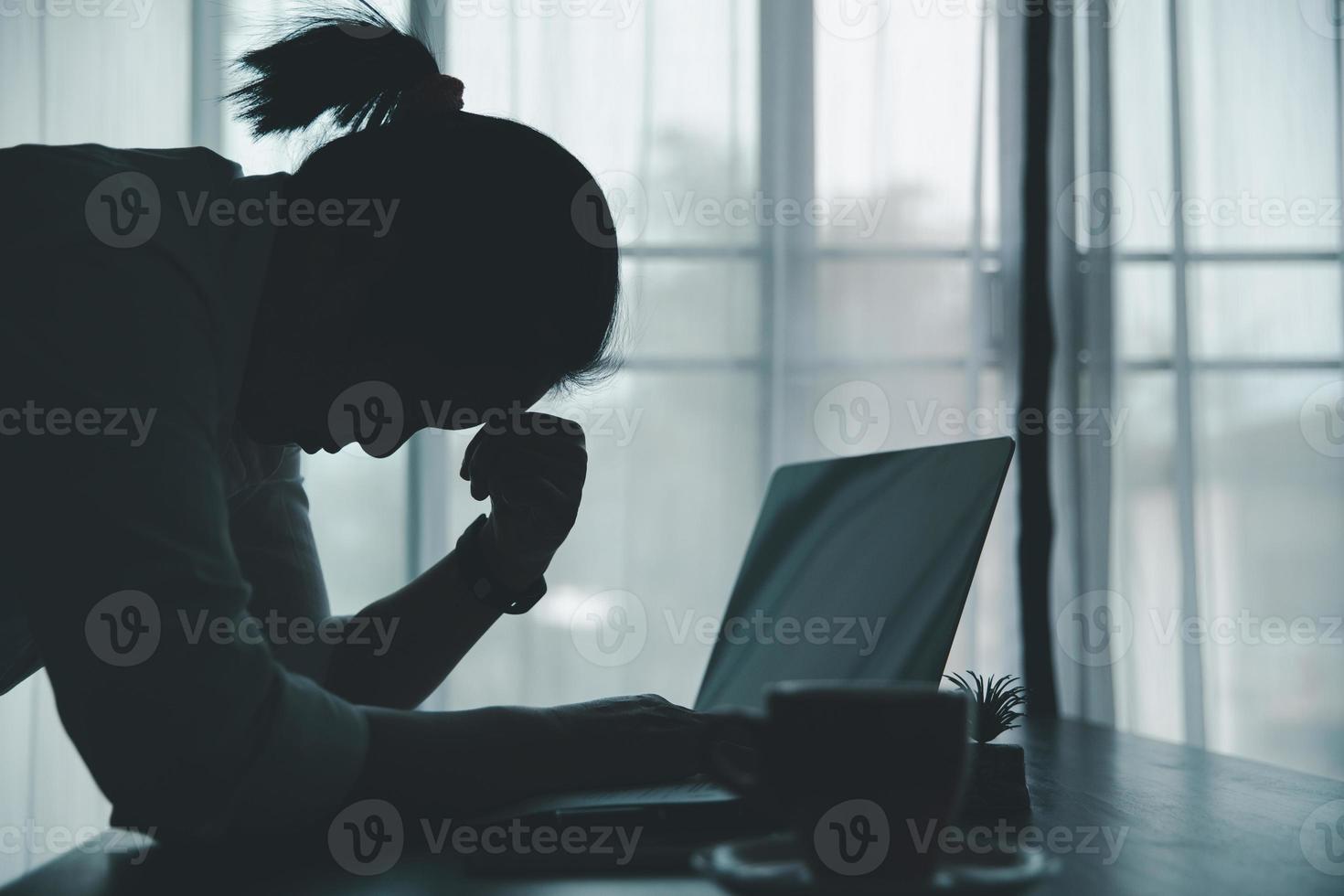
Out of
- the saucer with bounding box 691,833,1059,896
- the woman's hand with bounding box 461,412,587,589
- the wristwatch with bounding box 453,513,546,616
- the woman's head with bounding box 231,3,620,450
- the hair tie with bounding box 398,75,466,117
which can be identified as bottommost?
the saucer with bounding box 691,833,1059,896

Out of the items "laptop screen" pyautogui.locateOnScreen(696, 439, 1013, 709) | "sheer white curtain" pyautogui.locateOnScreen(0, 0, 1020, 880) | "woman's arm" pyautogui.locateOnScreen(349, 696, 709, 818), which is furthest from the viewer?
"sheer white curtain" pyautogui.locateOnScreen(0, 0, 1020, 880)

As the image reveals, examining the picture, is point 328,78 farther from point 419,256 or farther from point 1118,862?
point 1118,862

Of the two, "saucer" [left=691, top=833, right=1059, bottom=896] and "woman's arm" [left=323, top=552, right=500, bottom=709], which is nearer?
"saucer" [left=691, top=833, right=1059, bottom=896]

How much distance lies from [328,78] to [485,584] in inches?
18.6

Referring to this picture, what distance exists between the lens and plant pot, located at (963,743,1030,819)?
2.25ft

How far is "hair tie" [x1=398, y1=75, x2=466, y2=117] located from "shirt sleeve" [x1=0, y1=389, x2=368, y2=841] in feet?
1.16

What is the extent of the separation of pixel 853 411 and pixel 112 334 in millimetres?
1852

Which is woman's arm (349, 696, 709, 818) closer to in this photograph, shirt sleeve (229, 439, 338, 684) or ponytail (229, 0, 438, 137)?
shirt sleeve (229, 439, 338, 684)

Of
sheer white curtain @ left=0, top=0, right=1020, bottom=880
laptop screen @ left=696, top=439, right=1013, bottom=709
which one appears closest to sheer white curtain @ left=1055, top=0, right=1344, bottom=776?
sheer white curtain @ left=0, top=0, right=1020, bottom=880

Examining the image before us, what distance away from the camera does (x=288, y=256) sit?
0.80 metres

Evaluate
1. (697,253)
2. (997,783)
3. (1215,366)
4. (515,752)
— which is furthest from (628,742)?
(1215,366)

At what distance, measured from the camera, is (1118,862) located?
0.55m

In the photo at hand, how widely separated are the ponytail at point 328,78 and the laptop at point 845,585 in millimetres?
514

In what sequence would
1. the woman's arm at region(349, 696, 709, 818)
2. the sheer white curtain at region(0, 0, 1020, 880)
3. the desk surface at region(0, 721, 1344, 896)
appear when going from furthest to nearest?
1. the sheer white curtain at region(0, 0, 1020, 880)
2. the woman's arm at region(349, 696, 709, 818)
3. the desk surface at region(0, 721, 1344, 896)
